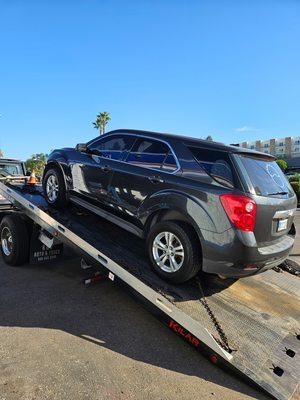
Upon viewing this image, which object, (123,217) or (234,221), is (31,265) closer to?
(123,217)

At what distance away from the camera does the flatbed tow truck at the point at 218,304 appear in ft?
10.9

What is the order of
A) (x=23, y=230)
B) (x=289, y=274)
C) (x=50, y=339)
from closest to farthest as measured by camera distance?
(x=50, y=339) → (x=289, y=274) → (x=23, y=230)

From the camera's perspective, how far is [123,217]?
4.80 metres

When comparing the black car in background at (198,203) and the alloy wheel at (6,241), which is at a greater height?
the black car in background at (198,203)

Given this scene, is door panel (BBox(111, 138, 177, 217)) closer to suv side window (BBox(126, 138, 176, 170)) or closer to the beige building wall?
A: suv side window (BBox(126, 138, 176, 170))

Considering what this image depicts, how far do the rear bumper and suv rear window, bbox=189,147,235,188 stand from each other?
59 centimetres

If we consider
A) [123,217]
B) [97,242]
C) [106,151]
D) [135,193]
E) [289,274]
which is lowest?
[289,274]

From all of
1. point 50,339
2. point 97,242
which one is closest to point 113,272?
point 97,242

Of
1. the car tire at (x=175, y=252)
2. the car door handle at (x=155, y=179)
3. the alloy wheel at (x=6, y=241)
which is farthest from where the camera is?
the alloy wheel at (x=6, y=241)

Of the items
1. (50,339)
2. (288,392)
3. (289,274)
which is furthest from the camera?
(289,274)

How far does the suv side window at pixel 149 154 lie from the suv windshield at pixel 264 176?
2.83 feet

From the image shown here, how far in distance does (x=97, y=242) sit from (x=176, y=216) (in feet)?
4.32

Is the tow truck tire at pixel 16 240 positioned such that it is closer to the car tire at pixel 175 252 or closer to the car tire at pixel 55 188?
the car tire at pixel 55 188

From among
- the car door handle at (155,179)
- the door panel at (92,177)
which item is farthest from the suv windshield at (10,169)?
the car door handle at (155,179)
